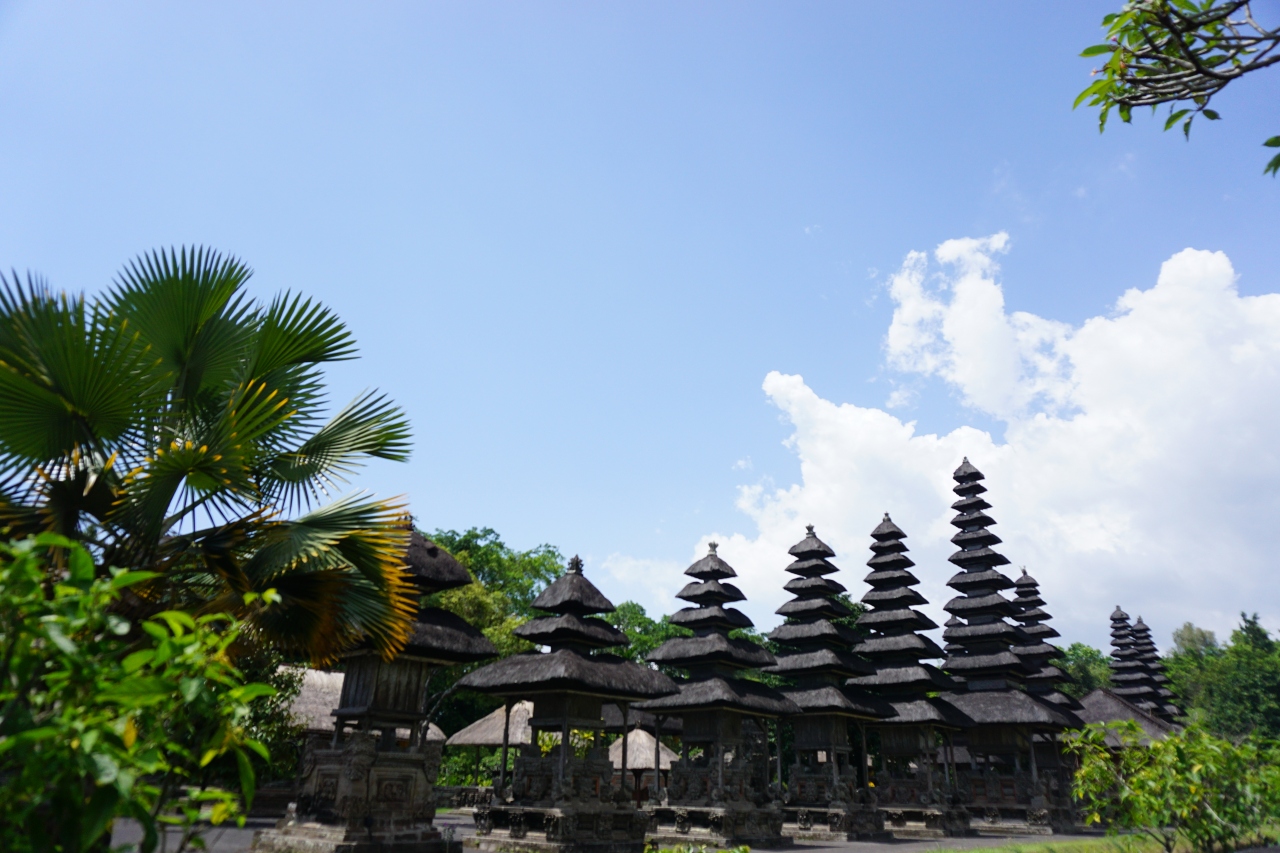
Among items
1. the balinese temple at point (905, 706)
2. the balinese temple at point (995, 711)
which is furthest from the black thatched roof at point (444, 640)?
the balinese temple at point (995, 711)

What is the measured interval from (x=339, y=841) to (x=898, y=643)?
83.8 ft

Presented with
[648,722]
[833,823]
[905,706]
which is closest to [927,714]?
[905,706]

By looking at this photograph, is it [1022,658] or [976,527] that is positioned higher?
[976,527]

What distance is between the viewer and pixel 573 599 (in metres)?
21.4

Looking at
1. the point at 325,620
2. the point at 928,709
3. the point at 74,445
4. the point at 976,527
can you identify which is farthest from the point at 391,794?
the point at 976,527

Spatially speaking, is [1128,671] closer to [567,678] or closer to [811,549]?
[811,549]

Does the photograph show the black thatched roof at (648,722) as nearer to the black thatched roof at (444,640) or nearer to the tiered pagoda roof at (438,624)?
the black thatched roof at (444,640)

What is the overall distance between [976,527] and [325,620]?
39.2 metres

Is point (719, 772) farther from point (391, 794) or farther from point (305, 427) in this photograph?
point (305, 427)

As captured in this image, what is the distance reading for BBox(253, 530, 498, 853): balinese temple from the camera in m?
14.0

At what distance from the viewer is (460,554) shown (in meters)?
41.8

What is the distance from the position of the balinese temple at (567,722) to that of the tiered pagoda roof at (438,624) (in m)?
2.68

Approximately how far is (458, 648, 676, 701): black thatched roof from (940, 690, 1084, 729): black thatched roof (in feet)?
58.3

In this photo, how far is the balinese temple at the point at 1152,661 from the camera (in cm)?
5410
